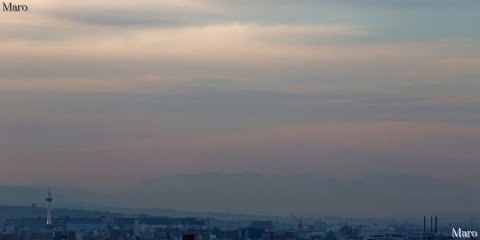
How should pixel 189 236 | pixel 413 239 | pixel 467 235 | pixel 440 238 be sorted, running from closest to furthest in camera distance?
pixel 189 236 → pixel 467 235 → pixel 440 238 → pixel 413 239

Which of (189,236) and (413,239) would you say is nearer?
(189,236)

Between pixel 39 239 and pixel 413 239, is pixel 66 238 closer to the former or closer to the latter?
pixel 39 239

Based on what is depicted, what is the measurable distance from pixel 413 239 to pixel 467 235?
65513mm

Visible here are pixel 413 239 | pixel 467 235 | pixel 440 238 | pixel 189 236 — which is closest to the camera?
pixel 189 236

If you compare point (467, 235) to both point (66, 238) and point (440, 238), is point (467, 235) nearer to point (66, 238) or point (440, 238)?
point (440, 238)

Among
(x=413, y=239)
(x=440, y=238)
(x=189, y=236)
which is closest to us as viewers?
(x=189, y=236)

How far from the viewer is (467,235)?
123875 millimetres

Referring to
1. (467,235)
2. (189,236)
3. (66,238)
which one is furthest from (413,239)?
(189,236)

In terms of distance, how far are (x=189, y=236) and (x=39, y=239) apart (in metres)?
105

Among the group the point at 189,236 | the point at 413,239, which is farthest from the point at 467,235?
the point at 413,239

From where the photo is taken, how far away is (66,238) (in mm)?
199500

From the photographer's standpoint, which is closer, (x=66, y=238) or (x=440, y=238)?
(x=440, y=238)

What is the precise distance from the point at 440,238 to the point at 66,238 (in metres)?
55.5

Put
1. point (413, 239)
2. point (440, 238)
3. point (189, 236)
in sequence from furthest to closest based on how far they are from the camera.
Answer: point (413, 239), point (440, 238), point (189, 236)
